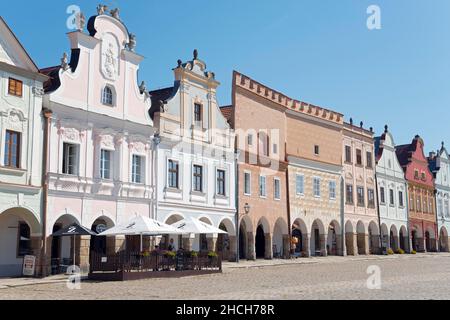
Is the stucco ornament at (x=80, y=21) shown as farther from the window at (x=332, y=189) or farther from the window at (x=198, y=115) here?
the window at (x=332, y=189)

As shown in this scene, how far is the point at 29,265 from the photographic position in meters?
23.6

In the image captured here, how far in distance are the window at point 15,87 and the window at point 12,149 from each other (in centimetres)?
149

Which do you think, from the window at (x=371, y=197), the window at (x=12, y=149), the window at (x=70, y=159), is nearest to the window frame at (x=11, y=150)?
the window at (x=12, y=149)

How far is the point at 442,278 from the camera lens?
75.0 ft

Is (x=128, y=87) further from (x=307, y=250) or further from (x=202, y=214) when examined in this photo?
(x=307, y=250)

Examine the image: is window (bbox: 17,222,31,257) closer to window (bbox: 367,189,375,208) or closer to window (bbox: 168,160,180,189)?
window (bbox: 168,160,180,189)

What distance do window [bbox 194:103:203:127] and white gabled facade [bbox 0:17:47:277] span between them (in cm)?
1053

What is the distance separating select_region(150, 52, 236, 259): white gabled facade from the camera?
3091cm

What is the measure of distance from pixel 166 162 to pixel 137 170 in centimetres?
195

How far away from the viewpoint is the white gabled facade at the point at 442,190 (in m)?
62.9

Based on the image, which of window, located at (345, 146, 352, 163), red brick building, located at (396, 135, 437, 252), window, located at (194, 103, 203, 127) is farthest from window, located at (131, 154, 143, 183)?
red brick building, located at (396, 135, 437, 252)

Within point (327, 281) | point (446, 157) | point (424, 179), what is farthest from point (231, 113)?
point (446, 157)

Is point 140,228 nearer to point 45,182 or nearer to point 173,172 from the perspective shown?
point 45,182

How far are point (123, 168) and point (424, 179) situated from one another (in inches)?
1620
